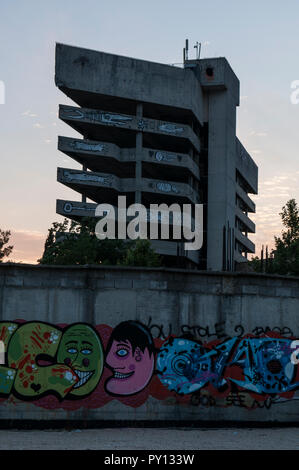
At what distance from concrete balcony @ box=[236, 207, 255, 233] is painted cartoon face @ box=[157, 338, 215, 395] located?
86.9 m

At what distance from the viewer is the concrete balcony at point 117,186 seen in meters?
78.6

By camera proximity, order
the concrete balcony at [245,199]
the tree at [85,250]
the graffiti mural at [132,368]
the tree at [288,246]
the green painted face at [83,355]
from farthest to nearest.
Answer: the concrete balcony at [245,199]
the tree at [288,246]
the tree at [85,250]
the green painted face at [83,355]
the graffiti mural at [132,368]

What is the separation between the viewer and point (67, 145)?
78125 mm

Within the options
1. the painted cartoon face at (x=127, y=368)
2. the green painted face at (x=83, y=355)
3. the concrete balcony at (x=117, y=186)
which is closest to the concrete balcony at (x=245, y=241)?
the concrete balcony at (x=117, y=186)

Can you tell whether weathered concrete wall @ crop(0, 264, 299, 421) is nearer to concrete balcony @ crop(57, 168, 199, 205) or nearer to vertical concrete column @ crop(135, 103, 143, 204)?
vertical concrete column @ crop(135, 103, 143, 204)

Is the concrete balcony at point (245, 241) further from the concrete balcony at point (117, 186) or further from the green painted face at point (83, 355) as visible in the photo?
the green painted face at point (83, 355)

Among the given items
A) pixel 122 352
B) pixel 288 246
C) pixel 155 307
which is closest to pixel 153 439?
pixel 122 352

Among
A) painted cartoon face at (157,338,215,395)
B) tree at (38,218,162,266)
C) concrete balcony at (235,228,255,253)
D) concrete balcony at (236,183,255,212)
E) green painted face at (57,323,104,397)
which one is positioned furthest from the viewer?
concrete balcony at (235,228,255,253)

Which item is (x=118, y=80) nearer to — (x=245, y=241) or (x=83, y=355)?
(x=245, y=241)

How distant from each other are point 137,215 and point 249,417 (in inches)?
2385

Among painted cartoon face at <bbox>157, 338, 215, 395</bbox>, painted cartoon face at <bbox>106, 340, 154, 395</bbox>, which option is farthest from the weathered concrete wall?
painted cartoon face at <bbox>106, 340, 154, 395</bbox>

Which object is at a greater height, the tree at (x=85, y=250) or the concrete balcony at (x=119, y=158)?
the concrete balcony at (x=119, y=158)

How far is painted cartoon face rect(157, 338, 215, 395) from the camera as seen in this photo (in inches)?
719

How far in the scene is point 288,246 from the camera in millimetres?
74188
